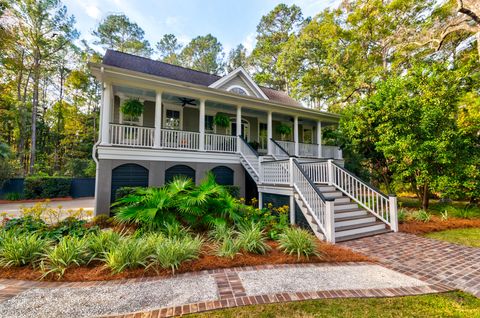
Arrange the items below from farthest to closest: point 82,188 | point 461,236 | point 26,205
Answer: point 82,188
point 26,205
point 461,236

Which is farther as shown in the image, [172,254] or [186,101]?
[186,101]

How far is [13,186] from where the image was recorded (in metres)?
12.6

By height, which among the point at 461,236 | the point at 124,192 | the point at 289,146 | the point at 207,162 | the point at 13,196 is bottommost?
the point at 461,236

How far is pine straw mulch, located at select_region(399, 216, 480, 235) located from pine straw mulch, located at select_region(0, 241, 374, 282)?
10.9 feet

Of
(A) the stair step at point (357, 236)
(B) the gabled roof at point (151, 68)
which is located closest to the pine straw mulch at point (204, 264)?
(A) the stair step at point (357, 236)

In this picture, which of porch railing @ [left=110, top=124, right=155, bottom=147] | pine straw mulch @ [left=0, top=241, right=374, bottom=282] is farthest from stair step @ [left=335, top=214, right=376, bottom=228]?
porch railing @ [left=110, top=124, right=155, bottom=147]

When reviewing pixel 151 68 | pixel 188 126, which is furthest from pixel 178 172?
pixel 151 68

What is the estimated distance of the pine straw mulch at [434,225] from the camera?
21.5 feet

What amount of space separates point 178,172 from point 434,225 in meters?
9.11

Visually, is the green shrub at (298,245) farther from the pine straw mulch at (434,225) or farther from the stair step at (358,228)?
the pine straw mulch at (434,225)

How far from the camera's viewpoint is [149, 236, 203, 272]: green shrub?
3.72m

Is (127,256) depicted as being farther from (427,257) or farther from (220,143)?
(220,143)

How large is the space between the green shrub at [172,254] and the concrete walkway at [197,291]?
309 mm

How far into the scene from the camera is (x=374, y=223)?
6.48 m
